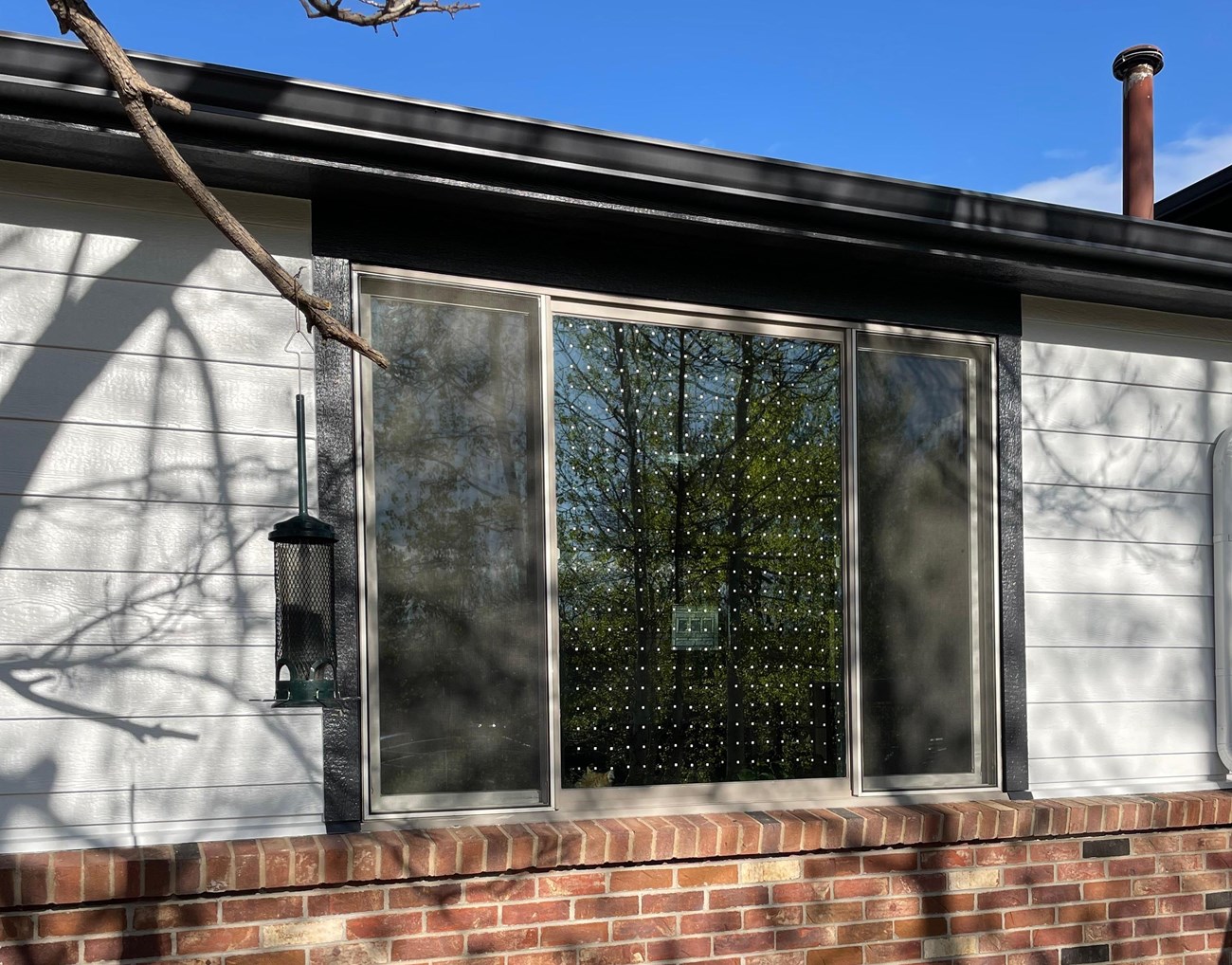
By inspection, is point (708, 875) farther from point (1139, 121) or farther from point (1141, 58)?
point (1141, 58)

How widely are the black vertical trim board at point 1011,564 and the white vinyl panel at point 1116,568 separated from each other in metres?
0.09

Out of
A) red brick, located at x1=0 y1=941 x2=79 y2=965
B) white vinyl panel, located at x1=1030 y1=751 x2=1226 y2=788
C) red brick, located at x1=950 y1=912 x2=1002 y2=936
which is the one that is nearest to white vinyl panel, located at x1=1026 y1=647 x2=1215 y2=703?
white vinyl panel, located at x1=1030 y1=751 x2=1226 y2=788

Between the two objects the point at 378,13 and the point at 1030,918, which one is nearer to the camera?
the point at 378,13

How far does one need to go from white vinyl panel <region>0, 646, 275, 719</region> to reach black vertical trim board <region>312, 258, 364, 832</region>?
0.68 feet

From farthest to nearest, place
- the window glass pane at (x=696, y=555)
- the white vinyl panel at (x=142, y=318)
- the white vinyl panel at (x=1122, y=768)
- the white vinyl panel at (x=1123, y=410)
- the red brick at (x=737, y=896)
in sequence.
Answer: the white vinyl panel at (x=1123, y=410), the white vinyl panel at (x=1122, y=768), the window glass pane at (x=696, y=555), the red brick at (x=737, y=896), the white vinyl panel at (x=142, y=318)

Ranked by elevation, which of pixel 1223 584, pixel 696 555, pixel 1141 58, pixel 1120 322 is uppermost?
pixel 1141 58

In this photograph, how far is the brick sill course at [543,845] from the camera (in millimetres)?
2759

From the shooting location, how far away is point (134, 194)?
2992mm

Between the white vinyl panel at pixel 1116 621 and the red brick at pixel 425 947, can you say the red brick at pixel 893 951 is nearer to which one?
the white vinyl panel at pixel 1116 621

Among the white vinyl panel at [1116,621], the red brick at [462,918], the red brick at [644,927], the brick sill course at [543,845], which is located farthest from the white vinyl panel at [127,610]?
the white vinyl panel at [1116,621]

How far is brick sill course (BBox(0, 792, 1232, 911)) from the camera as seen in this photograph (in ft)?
9.05

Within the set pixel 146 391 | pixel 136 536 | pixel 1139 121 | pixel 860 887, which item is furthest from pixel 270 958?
pixel 1139 121

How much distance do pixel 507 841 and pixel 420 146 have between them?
6.19ft

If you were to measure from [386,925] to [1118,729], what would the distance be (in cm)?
268
